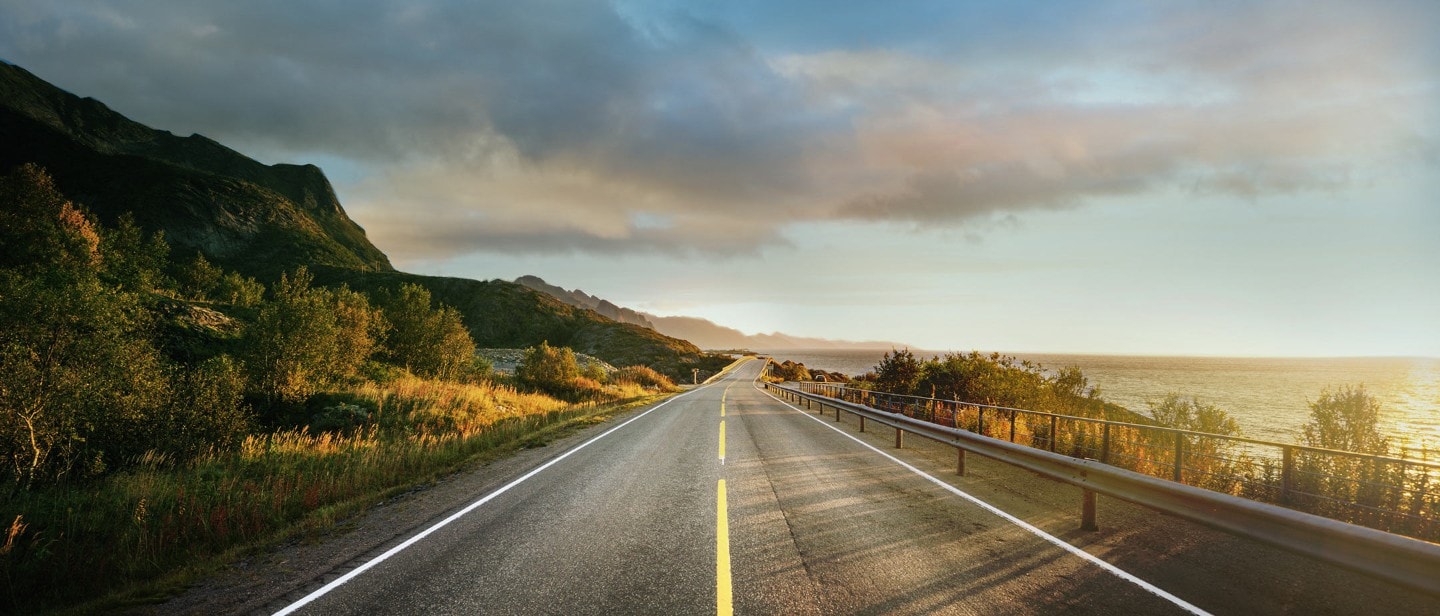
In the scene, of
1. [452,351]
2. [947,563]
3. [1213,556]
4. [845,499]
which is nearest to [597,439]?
[845,499]

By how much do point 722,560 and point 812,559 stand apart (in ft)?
3.00

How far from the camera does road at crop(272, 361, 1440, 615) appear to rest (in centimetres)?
427

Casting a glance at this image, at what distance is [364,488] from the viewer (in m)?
8.95

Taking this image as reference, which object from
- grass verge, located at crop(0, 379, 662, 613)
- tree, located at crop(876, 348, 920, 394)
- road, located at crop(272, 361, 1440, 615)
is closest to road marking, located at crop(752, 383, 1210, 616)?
road, located at crop(272, 361, 1440, 615)

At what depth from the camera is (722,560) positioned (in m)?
5.14

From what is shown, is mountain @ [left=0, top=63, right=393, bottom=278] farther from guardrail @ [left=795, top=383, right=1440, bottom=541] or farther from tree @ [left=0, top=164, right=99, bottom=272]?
guardrail @ [left=795, top=383, right=1440, bottom=541]

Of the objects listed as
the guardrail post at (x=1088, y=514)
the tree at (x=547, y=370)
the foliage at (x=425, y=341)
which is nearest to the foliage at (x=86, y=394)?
the guardrail post at (x=1088, y=514)

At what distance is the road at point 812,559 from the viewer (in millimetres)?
4266

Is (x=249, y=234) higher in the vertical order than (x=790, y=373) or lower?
higher

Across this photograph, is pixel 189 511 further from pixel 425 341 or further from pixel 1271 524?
pixel 425 341

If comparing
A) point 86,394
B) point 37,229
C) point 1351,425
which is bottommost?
point 86,394

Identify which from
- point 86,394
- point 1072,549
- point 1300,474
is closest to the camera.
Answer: point 1072,549

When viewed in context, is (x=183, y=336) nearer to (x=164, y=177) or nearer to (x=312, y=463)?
(x=312, y=463)

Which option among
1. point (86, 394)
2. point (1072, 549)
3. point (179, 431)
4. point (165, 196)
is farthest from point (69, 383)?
point (165, 196)
